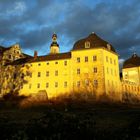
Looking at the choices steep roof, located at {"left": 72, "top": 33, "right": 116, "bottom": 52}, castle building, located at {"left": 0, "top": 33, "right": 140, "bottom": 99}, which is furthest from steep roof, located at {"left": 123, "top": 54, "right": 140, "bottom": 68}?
steep roof, located at {"left": 72, "top": 33, "right": 116, "bottom": 52}

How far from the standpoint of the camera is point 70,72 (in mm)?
61219

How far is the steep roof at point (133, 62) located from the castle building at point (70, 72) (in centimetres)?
1786

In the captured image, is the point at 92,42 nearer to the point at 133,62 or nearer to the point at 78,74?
the point at 78,74

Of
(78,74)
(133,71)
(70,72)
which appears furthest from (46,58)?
(133,71)

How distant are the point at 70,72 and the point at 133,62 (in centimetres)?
2849

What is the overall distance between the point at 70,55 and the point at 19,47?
18139mm

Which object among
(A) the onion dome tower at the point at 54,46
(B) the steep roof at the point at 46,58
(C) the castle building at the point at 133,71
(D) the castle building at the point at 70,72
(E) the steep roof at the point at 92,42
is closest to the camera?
(D) the castle building at the point at 70,72

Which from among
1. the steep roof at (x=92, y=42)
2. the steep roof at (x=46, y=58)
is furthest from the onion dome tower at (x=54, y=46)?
the steep roof at (x=92, y=42)

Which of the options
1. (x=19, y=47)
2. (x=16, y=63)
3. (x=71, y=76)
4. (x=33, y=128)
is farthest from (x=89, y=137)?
(x=19, y=47)

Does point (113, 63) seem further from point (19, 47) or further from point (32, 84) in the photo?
point (19, 47)

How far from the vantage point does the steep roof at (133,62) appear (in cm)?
8138

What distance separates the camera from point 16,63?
2697 inches

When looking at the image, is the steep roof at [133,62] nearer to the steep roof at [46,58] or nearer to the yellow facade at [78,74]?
the yellow facade at [78,74]

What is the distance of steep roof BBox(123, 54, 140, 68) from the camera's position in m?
81.4
